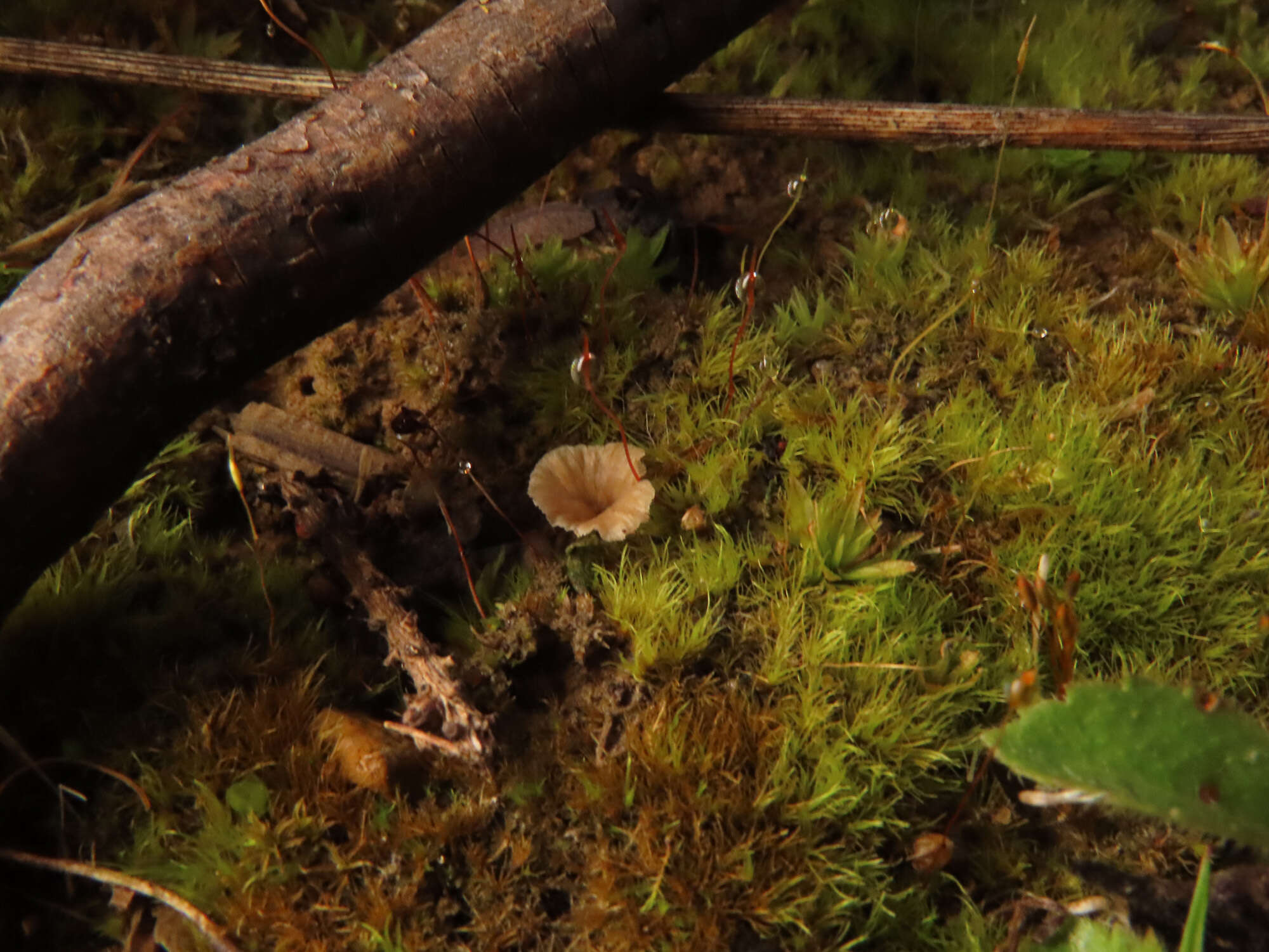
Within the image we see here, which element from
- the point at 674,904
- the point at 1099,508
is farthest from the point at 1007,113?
the point at 674,904

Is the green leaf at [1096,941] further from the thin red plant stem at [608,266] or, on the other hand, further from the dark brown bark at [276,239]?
the dark brown bark at [276,239]

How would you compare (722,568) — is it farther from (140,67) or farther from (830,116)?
(140,67)

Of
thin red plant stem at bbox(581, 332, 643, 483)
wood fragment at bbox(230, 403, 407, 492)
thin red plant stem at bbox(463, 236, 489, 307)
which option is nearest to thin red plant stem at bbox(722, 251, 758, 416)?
thin red plant stem at bbox(581, 332, 643, 483)

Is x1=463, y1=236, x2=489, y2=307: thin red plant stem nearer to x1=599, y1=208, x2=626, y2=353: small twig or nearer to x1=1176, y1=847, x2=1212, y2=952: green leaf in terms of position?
x1=599, y1=208, x2=626, y2=353: small twig

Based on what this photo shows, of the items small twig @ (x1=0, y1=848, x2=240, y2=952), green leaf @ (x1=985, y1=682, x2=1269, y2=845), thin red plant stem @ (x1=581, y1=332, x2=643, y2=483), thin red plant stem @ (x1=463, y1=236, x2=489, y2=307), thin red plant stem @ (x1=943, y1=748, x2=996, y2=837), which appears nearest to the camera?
green leaf @ (x1=985, y1=682, x2=1269, y2=845)

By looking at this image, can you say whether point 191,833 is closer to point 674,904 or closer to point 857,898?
point 674,904

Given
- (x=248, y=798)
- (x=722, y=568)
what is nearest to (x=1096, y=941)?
(x=722, y=568)

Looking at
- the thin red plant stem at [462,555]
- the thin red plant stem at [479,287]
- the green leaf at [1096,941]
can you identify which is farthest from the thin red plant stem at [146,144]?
the green leaf at [1096,941]
